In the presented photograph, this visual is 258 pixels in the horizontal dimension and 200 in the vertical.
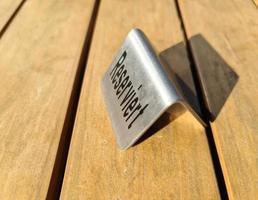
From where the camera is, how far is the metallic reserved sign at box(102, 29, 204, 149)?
48cm

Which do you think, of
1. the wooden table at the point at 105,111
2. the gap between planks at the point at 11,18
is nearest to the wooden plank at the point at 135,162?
the wooden table at the point at 105,111

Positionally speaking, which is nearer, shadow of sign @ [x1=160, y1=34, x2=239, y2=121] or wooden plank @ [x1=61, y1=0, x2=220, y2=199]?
wooden plank @ [x1=61, y1=0, x2=220, y2=199]

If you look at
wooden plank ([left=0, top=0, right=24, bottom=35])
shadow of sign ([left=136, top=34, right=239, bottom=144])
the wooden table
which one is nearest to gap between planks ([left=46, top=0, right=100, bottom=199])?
the wooden table

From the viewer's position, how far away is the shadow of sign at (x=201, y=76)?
0.59 meters

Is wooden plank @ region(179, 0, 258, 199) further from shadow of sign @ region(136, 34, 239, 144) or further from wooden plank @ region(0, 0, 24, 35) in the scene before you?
wooden plank @ region(0, 0, 24, 35)

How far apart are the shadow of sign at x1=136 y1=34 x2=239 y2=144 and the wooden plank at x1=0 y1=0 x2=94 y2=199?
6.7 inches

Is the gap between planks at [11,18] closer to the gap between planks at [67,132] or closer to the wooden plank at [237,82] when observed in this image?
the gap between planks at [67,132]

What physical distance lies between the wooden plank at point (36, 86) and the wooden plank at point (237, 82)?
277mm

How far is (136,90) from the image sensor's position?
0.54 m

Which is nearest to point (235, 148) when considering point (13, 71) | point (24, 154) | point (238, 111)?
point (238, 111)

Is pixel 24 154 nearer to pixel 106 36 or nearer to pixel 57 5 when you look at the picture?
pixel 106 36

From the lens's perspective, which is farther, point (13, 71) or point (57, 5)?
point (57, 5)

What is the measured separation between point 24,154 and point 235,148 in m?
0.35

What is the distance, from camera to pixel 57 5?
92 centimetres
